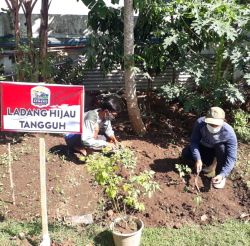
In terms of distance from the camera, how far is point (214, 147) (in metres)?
5.64

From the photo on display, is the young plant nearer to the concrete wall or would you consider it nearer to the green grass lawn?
the green grass lawn

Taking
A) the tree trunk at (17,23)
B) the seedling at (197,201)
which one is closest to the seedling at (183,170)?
the seedling at (197,201)

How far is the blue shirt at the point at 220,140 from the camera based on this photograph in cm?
537

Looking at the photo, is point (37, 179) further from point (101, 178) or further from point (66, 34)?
point (66, 34)

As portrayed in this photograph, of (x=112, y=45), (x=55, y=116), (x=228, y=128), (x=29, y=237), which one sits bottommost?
(x=29, y=237)

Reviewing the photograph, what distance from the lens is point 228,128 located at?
541 centimetres

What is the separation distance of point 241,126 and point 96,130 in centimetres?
239

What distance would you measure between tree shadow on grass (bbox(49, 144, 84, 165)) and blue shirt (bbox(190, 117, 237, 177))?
1575 millimetres

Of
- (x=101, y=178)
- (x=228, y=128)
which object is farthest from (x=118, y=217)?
(x=228, y=128)

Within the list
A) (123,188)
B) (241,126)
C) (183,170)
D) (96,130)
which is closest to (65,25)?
(96,130)

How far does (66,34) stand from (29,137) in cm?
320

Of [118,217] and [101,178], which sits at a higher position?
[101,178]

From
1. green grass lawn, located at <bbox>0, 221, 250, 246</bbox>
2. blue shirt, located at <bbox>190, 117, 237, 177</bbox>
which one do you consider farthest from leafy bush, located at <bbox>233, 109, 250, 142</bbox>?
green grass lawn, located at <bbox>0, 221, 250, 246</bbox>

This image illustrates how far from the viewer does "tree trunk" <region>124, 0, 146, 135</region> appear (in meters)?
6.11
